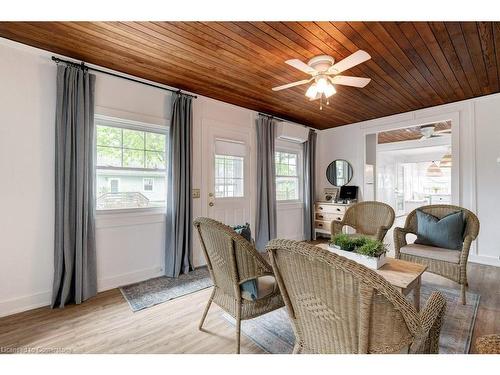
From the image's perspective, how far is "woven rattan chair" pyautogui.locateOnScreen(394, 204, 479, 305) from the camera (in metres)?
2.41

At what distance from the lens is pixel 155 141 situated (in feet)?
10.5

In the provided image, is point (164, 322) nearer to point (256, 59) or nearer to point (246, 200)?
point (246, 200)

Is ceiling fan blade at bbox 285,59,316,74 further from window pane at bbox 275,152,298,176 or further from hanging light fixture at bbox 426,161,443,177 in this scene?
hanging light fixture at bbox 426,161,443,177

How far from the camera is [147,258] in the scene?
3.05 metres

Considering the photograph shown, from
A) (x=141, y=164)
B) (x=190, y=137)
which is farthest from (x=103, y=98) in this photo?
(x=190, y=137)

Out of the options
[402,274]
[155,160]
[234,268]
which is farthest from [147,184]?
[402,274]

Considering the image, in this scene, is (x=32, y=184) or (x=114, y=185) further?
(x=114, y=185)

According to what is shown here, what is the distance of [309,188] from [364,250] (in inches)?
122

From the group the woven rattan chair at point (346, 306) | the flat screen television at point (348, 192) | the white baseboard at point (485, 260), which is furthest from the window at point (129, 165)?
the white baseboard at point (485, 260)

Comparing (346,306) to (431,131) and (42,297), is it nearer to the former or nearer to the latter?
(42,297)

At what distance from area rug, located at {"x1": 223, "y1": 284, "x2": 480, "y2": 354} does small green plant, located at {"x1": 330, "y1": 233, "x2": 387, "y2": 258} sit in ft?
2.42

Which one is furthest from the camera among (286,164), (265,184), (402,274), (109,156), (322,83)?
(286,164)

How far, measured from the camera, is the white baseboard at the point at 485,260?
3504 millimetres

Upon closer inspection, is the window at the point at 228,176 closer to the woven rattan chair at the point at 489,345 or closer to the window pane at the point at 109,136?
the window pane at the point at 109,136
